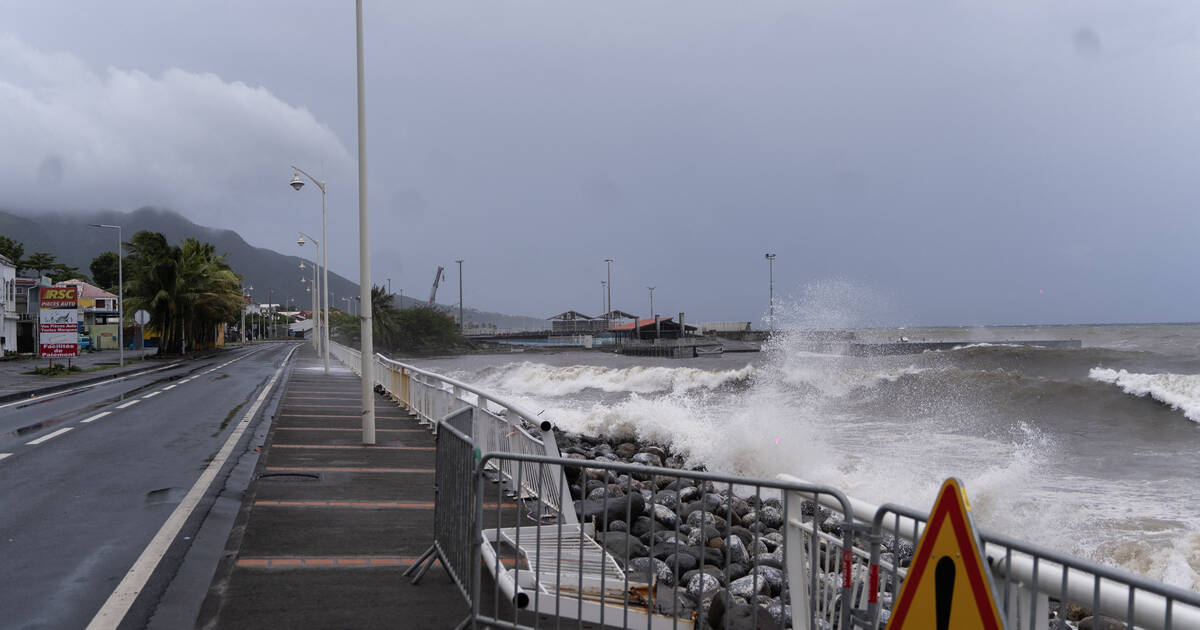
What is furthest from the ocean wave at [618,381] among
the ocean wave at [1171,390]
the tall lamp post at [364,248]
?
the tall lamp post at [364,248]

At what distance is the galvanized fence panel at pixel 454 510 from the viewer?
15.1 feet

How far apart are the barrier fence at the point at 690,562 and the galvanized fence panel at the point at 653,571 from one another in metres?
0.01

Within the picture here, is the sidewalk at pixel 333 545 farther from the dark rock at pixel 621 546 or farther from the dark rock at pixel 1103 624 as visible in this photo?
the dark rock at pixel 1103 624

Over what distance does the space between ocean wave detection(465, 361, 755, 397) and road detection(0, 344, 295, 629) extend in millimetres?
26157

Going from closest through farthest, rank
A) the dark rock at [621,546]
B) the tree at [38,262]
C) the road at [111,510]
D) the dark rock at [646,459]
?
1. the road at [111,510]
2. the dark rock at [621,546]
3. the dark rock at [646,459]
4. the tree at [38,262]

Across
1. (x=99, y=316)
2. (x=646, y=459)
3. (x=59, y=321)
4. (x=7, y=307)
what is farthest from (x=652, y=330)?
(x=646, y=459)

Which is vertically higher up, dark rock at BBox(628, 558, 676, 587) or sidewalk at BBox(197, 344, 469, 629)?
sidewalk at BBox(197, 344, 469, 629)

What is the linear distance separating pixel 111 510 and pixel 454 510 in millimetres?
4820

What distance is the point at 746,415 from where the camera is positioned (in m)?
20.1

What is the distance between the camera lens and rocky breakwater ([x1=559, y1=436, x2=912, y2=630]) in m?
4.03

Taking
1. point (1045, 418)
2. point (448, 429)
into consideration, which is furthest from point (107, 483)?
point (1045, 418)

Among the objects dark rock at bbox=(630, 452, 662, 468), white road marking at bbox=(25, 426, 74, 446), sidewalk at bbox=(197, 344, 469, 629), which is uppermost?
sidewalk at bbox=(197, 344, 469, 629)

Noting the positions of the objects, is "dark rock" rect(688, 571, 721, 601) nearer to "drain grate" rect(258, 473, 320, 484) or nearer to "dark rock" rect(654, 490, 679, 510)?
"dark rock" rect(654, 490, 679, 510)

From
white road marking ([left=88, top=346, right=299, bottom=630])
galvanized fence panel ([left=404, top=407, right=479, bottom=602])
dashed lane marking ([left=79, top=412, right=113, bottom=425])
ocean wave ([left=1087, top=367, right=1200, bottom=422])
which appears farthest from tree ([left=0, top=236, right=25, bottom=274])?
ocean wave ([left=1087, top=367, right=1200, bottom=422])
